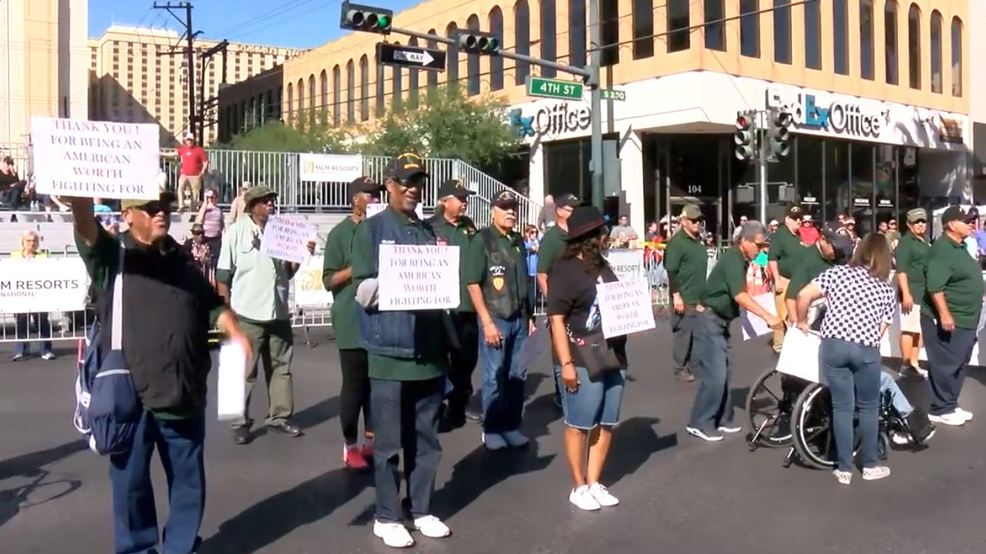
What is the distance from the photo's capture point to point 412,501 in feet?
18.8

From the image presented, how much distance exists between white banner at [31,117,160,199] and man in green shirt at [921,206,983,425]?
628 centimetres

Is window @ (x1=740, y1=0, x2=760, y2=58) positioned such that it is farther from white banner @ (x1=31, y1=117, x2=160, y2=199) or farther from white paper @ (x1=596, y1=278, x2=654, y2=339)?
white banner @ (x1=31, y1=117, x2=160, y2=199)

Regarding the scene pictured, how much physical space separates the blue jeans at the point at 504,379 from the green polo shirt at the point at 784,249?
210 inches

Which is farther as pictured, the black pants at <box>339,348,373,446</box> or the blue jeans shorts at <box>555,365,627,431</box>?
the black pants at <box>339,348,373,446</box>

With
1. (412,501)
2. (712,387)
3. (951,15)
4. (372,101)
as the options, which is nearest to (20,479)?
(412,501)

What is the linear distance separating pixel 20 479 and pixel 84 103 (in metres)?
32.5

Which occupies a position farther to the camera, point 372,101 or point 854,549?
point 372,101

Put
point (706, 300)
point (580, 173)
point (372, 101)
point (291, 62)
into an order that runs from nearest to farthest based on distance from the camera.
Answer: point (706, 300) → point (580, 173) → point (372, 101) → point (291, 62)

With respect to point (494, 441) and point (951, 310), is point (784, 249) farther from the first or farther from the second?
point (494, 441)

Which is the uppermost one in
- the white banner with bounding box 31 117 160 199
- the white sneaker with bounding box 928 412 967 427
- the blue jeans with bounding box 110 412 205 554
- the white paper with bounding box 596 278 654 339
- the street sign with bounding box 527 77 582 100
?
the street sign with bounding box 527 77 582 100

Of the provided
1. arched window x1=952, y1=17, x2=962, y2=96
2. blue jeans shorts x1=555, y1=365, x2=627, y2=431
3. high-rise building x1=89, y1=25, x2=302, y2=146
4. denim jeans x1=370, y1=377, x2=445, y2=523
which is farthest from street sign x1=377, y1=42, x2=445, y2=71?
high-rise building x1=89, y1=25, x2=302, y2=146

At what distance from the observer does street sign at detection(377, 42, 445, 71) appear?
62.0 ft

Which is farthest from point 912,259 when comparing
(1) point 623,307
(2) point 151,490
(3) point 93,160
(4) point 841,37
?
(4) point 841,37

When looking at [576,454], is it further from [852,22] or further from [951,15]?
[951,15]
